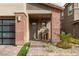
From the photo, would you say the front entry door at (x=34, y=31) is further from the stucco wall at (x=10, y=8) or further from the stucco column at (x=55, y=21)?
the stucco wall at (x=10, y=8)

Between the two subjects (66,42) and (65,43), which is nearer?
(65,43)

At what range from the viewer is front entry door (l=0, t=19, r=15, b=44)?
1853 centimetres

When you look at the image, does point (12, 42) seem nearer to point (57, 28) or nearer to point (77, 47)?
point (57, 28)

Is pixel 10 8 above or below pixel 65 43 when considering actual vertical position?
above

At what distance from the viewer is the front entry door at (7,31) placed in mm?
18531

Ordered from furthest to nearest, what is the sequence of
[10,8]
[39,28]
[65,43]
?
[39,28] → [10,8] → [65,43]

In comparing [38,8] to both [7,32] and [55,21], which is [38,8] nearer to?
[55,21]

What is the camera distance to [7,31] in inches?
731

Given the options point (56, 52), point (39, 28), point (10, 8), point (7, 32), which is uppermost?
point (10, 8)

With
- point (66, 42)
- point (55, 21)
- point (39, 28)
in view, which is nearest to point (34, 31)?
point (39, 28)

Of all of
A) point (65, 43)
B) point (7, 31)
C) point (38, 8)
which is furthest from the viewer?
point (38, 8)

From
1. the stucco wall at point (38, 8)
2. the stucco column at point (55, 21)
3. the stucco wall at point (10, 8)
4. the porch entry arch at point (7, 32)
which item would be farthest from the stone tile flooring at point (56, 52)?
the stucco wall at point (38, 8)

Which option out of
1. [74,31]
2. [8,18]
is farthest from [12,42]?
[74,31]

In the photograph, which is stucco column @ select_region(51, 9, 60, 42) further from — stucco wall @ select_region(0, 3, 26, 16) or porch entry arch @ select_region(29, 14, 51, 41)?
porch entry arch @ select_region(29, 14, 51, 41)
